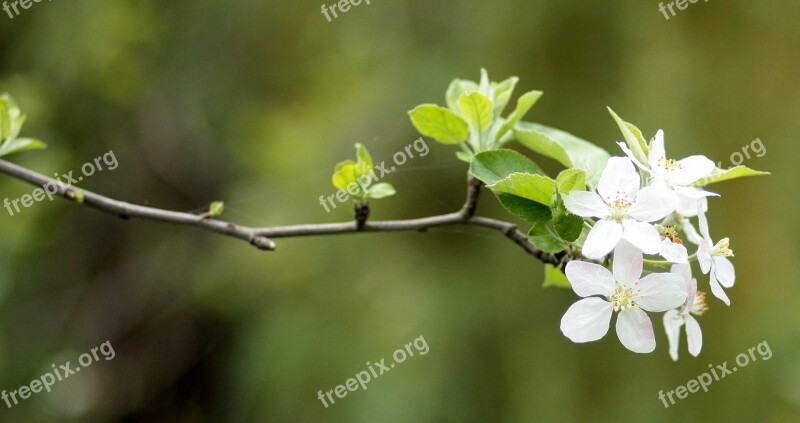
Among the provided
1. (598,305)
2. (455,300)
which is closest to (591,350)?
(455,300)

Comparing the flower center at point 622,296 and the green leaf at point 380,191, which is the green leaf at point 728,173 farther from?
the green leaf at point 380,191

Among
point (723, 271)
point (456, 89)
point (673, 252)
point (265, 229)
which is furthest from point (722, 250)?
point (265, 229)

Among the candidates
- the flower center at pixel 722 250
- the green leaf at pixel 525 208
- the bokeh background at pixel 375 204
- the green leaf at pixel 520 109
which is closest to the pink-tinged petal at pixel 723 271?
the flower center at pixel 722 250

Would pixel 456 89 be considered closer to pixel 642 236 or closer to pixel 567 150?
pixel 567 150

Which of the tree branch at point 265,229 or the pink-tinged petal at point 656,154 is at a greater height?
the tree branch at point 265,229

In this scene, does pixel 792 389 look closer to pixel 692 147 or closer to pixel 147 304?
pixel 692 147

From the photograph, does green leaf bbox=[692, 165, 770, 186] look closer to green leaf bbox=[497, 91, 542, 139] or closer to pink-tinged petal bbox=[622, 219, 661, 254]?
pink-tinged petal bbox=[622, 219, 661, 254]
